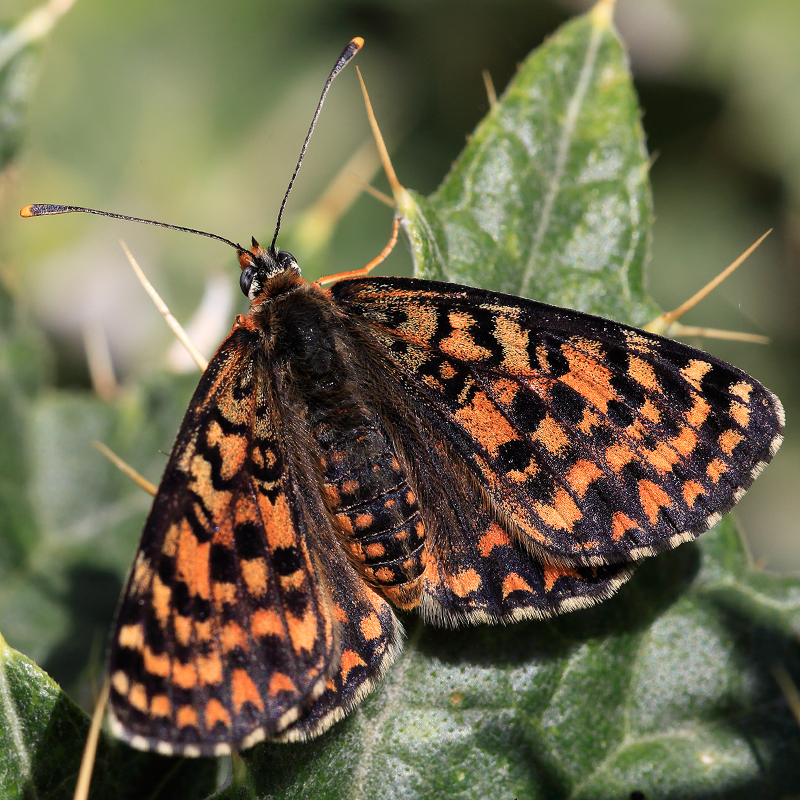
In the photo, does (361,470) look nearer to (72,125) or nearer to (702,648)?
(702,648)

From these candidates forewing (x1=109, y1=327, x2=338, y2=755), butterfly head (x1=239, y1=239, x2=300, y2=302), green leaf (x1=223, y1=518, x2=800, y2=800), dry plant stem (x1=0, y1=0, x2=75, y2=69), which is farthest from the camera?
butterfly head (x1=239, y1=239, x2=300, y2=302)

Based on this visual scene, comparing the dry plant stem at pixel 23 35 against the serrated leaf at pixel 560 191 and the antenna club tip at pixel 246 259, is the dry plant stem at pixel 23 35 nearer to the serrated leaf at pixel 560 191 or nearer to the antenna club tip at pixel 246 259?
the antenna club tip at pixel 246 259

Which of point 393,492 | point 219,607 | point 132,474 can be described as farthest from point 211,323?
point 219,607

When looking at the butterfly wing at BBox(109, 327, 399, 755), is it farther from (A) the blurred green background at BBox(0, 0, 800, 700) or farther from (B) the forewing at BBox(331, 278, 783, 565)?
(A) the blurred green background at BBox(0, 0, 800, 700)

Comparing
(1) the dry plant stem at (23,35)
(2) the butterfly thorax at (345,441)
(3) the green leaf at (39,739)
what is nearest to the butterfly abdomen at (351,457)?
(2) the butterfly thorax at (345,441)

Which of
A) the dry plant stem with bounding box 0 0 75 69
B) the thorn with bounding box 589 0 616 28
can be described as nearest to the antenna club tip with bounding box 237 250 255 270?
the dry plant stem with bounding box 0 0 75 69
